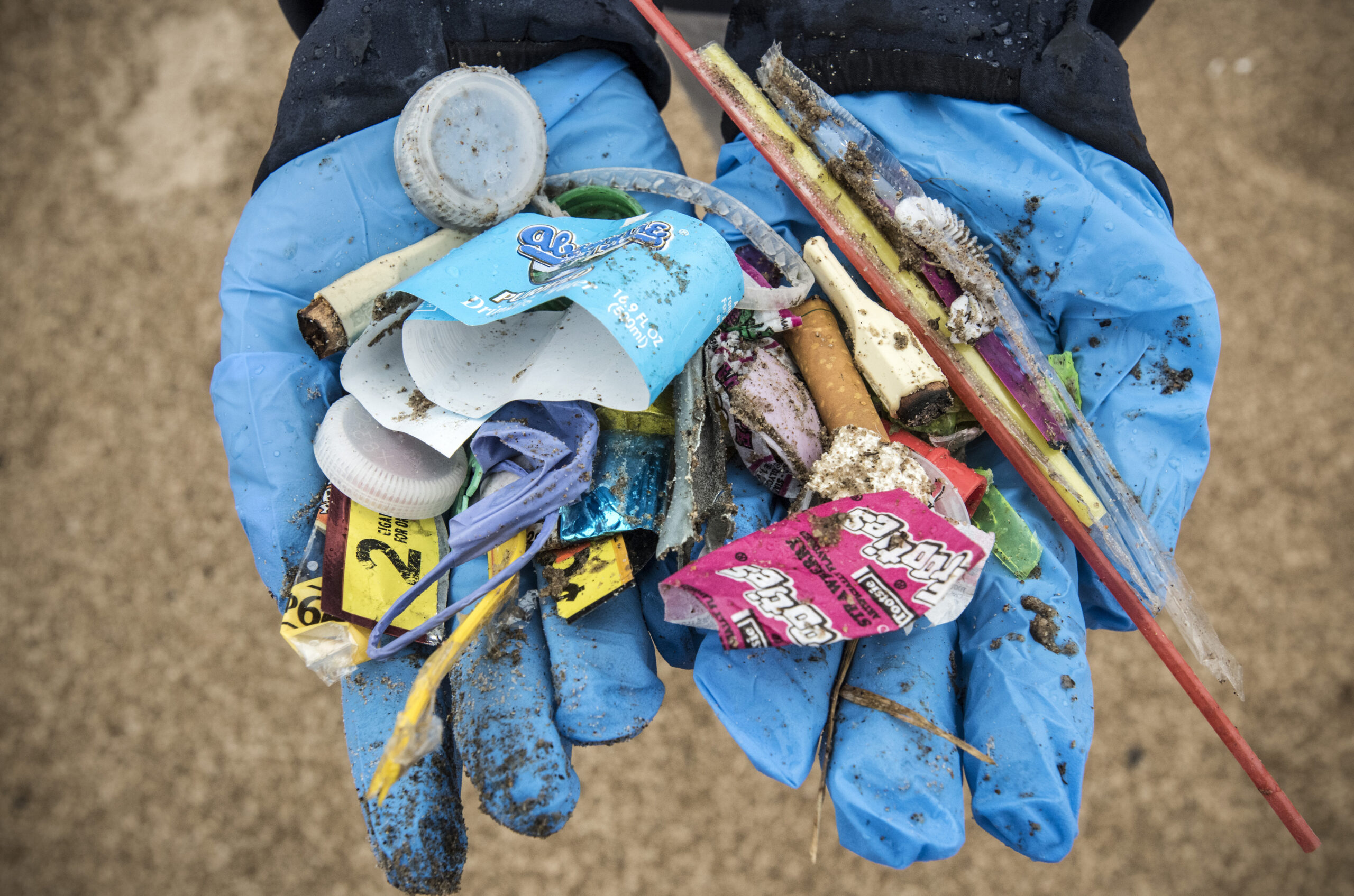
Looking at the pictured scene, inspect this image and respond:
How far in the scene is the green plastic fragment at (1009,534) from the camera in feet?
3.49

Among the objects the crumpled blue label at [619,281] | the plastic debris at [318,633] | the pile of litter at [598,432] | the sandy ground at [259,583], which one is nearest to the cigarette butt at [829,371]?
the pile of litter at [598,432]

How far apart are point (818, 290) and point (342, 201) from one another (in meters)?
0.70

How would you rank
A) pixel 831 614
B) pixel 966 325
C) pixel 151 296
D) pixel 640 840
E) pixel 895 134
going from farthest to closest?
pixel 151 296 → pixel 640 840 → pixel 895 134 → pixel 966 325 → pixel 831 614

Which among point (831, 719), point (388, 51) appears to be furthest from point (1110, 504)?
point (388, 51)

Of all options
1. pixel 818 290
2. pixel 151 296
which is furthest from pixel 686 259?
pixel 151 296

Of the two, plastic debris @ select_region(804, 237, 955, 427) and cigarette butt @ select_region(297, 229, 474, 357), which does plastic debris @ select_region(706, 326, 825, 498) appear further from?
cigarette butt @ select_region(297, 229, 474, 357)

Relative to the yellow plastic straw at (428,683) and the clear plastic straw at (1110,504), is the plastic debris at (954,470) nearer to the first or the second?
the clear plastic straw at (1110,504)

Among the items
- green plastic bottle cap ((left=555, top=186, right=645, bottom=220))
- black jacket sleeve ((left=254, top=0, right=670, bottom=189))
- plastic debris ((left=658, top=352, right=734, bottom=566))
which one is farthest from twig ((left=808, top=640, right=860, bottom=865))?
black jacket sleeve ((left=254, top=0, right=670, bottom=189))

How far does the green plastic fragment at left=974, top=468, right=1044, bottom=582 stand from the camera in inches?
41.9

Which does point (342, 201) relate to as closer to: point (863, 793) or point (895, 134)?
point (895, 134)

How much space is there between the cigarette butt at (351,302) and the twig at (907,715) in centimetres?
80

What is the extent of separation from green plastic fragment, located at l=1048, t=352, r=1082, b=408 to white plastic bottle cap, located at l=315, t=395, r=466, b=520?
85cm

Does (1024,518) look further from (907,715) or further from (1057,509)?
(907,715)

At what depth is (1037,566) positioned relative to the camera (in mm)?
1080
